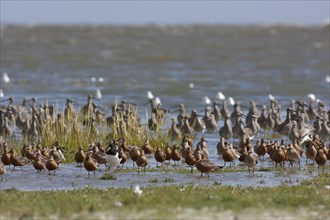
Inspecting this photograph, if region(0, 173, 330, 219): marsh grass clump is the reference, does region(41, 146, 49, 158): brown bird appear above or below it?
above

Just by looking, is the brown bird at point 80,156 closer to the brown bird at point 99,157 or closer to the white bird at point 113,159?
the brown bird at point 99,157

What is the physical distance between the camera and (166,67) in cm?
4997

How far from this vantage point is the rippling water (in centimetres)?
3912

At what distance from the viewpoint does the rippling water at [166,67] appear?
39125 mm

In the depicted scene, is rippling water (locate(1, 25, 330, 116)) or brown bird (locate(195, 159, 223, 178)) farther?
rippling water (locate(1, 25, 330, 116))

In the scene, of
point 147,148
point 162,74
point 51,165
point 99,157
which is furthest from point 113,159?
point 162,74

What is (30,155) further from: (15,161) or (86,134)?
(86,134)

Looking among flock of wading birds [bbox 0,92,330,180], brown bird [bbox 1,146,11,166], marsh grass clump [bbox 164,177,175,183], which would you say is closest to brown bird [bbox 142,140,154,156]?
flock of wading birds [bbox 0,92,330,180]

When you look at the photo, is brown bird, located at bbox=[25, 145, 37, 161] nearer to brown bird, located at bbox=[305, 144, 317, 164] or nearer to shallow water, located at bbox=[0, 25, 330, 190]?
shallow water, located at bbox=[0, 25, 330, 190]

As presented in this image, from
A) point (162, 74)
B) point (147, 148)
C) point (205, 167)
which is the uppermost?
point (162, 74)

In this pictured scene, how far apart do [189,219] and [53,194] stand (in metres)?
2.91

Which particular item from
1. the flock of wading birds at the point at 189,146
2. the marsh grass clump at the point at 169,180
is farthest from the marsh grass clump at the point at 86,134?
the marsh grass clump at the point at 169,180

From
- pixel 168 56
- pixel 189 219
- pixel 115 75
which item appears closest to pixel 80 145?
pixel 189 219

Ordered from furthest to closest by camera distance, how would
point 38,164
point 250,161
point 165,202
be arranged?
point 250,161
point 38,164
point 165,202
